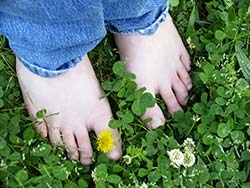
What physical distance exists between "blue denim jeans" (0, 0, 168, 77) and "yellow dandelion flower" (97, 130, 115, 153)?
161mm

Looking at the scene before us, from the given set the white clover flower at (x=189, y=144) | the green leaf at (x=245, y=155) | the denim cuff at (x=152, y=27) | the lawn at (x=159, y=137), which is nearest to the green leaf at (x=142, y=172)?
the lawn at (x=159, y=137)

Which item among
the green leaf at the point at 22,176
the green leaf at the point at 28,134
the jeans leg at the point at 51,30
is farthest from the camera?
the green leaf at the point at 28,134

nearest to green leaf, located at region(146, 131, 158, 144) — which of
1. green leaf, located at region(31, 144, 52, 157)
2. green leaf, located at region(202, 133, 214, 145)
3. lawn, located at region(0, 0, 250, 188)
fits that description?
lawn, located at region(0, 0, 250, 188)

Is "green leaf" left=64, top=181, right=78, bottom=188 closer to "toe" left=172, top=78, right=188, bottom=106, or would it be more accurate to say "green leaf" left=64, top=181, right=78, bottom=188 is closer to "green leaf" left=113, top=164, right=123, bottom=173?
"green leaf" left=113, top=164, right=123, bottom=173

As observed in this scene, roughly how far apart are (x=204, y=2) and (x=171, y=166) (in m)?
0.52

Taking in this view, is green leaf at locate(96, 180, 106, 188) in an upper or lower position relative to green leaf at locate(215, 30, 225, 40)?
lower

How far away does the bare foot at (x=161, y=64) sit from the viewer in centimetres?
160

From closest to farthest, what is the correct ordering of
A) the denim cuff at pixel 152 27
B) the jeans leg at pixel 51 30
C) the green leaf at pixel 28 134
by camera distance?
1. the jeans leg at pixel 51 30
2. the green leaf at pixel 28 134
3. the denim cuff at pixel 152 27

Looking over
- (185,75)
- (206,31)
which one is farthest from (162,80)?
(206,31)

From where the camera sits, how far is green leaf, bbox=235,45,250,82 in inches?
62.9

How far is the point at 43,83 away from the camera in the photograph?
1519 millimetres

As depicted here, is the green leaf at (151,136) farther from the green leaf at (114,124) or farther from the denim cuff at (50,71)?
the denim cuff at (50,71)

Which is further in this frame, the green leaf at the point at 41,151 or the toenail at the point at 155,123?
the toenail at the point at 155,123

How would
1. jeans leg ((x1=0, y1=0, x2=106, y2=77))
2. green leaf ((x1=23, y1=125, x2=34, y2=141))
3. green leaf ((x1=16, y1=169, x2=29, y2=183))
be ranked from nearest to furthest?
jeans leg ((x1=0, y1=0, x2=106, y2=77)) → green leaf ((x1=16, y1=169, x2=29, y2=183)) → green leaf ((x1=23, y1=125, x2=34, y2=141))
